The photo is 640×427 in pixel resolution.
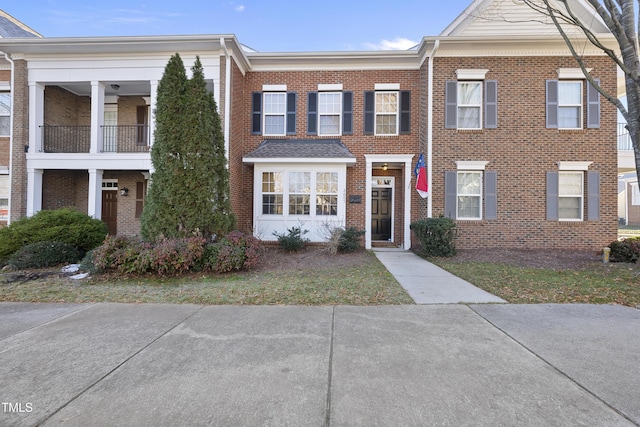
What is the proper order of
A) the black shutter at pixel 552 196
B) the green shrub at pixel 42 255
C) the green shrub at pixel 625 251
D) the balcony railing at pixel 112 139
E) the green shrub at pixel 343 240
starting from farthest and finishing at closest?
the balcony railing at pixel 112 139
the black shutter at pixel 552 196
the green shrub at pixel 343 240
the green shrub at pixel 625 251
the green shrub at pixel 42 255

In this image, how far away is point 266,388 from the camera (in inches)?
98.5

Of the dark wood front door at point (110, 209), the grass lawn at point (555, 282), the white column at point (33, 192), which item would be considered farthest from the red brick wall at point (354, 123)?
the white column at point (33, 192)

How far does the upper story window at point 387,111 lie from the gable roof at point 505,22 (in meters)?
2.72

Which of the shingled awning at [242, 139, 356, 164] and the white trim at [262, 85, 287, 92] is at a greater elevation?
the white trim at [262, 85, 287, 92]

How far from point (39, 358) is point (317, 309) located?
3084 millimetres

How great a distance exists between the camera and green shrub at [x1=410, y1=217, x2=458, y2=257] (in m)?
9.00

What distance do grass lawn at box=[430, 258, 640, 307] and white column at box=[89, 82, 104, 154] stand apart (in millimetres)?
11843

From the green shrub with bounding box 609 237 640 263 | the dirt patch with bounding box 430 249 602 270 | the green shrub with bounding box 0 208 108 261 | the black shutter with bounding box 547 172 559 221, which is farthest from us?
the black shutter with bounding box 547 172 559 221

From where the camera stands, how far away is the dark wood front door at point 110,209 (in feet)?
41.8

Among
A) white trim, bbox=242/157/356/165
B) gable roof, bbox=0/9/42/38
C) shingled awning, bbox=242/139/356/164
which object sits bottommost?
white trim, bbox=242/157/356/165

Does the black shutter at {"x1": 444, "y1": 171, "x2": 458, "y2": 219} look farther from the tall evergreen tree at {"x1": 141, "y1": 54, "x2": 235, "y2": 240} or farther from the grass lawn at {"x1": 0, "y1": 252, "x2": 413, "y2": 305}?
the tall evergreen tree at {"x1": 141, "y1": 54, "x2": 235, "y2": 240}

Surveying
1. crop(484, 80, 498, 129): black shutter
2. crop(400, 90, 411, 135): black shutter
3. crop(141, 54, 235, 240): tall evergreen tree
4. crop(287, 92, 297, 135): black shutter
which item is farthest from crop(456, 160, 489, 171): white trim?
crop(141, 54, 235, 240): tall evergreen tree

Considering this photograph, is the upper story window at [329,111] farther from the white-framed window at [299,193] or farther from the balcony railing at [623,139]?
the balcony railing at [623,139]

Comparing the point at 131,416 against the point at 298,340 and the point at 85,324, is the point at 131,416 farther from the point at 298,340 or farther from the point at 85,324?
the point at 85,324
